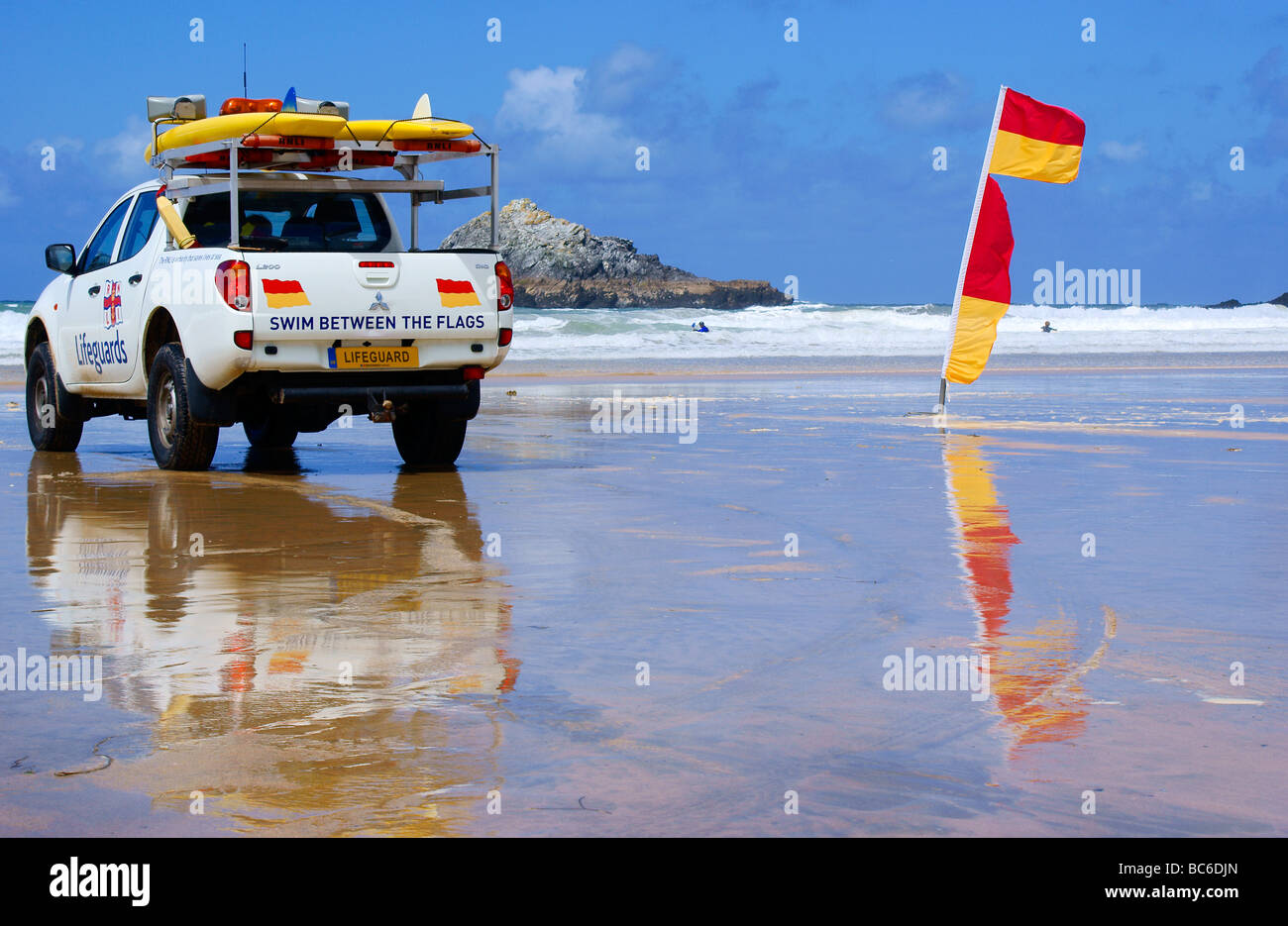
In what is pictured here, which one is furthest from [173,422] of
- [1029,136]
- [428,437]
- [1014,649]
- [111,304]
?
[1029,136]

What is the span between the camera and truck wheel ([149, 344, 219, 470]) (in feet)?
37.8

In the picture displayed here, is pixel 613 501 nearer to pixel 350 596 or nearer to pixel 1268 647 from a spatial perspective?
pixel 350 596

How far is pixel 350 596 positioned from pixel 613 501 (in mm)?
3488

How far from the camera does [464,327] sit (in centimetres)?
1144

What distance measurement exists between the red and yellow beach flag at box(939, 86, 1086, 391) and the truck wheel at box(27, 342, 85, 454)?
8162 mm

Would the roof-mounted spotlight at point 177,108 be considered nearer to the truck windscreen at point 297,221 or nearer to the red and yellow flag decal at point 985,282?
the truck windscreen at point 297,221

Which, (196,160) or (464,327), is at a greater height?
(196,160)

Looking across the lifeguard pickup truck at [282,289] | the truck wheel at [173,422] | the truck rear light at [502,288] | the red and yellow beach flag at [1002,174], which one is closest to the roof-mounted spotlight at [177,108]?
the lifeguard pickup truck at [282,289]

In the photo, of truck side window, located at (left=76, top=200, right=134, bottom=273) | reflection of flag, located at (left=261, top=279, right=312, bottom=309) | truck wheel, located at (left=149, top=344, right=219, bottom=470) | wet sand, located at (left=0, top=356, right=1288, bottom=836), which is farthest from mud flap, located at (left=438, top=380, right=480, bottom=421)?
truck side window, located at (left=76, top=200, right=134, bottom=273)

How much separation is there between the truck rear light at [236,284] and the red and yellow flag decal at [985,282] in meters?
7.71

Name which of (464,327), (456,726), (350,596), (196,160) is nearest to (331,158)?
(196,160)

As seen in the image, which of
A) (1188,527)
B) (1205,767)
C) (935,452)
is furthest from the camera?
(935,452)

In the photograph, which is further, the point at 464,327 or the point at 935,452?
the point at 935,452

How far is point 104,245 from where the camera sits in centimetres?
1304
